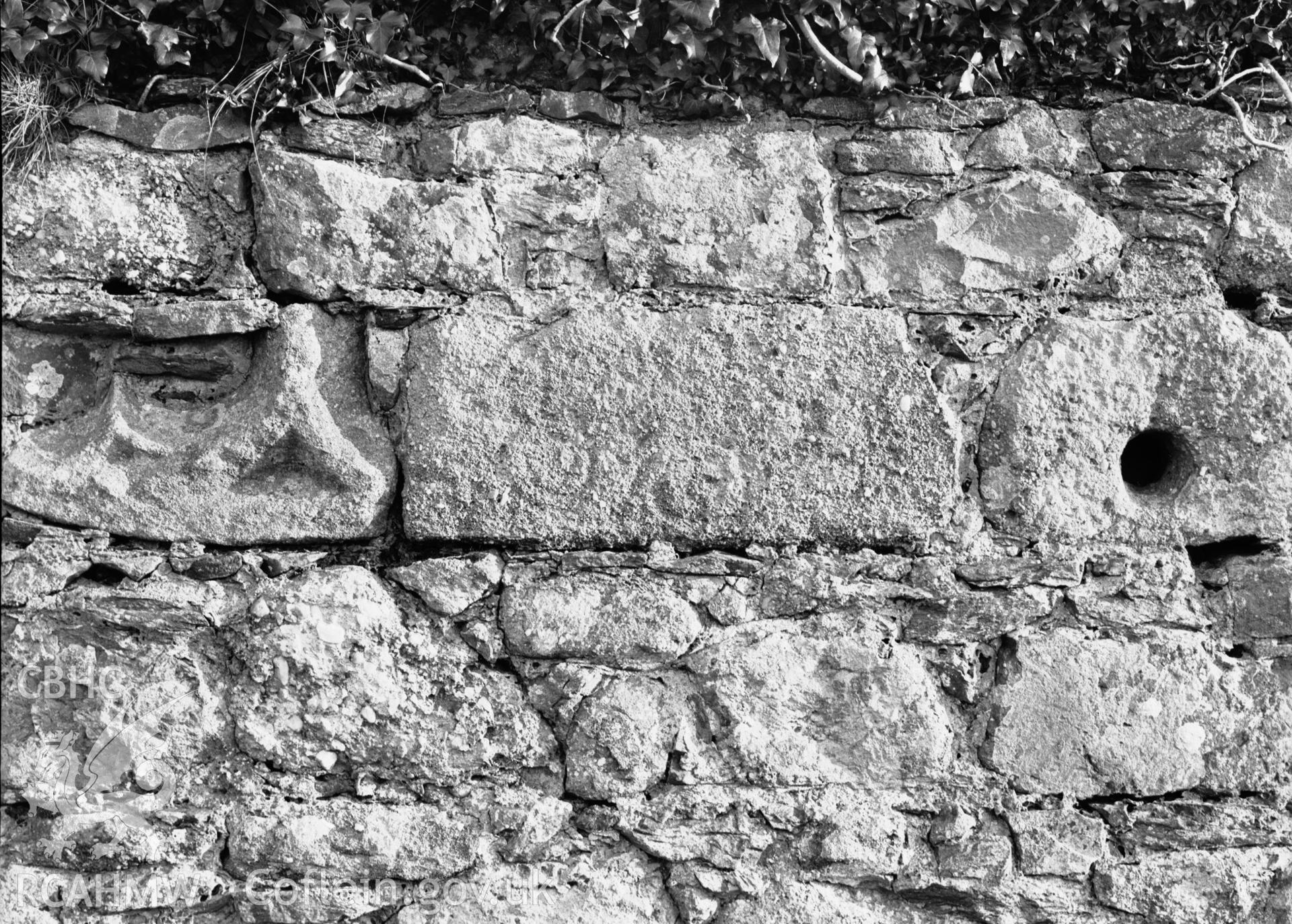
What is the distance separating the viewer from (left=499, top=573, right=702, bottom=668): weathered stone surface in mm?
1871

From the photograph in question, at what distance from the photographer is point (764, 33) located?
191 centimetres

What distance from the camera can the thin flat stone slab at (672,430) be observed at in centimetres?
186

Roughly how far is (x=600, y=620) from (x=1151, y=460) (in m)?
1.15

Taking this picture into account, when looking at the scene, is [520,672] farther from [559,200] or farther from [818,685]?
[559,200]

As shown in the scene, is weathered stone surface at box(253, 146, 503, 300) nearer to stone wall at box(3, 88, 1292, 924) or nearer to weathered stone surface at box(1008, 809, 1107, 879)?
stone wall at box(3, 88, 1292, 924)

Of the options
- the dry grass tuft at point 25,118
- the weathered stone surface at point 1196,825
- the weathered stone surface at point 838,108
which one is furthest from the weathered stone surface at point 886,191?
the dry grass tuft at point 25,118

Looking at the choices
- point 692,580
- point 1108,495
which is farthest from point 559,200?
point 1108,495

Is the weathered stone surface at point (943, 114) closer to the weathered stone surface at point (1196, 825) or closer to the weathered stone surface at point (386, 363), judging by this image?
the weathered stone surface at point (386, 363)

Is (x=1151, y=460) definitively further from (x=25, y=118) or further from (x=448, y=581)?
(x=25, y=118)

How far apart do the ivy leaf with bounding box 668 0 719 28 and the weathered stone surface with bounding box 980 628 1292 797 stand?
1.27m

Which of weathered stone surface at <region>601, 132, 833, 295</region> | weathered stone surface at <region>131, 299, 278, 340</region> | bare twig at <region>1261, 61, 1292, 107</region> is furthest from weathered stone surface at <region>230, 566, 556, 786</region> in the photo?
bare twig at <region>1261, 61, 1292, 107</region>

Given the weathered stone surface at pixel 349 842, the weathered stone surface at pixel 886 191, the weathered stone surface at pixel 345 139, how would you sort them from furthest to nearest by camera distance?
the weathered stone surface at pixel 886 191, the weathered stone surface at pixel 345 139, the weathered stone surface at pixel 349 842

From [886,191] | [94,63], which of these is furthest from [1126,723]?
[94,63]

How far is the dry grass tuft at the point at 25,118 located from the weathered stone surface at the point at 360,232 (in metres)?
0.36
